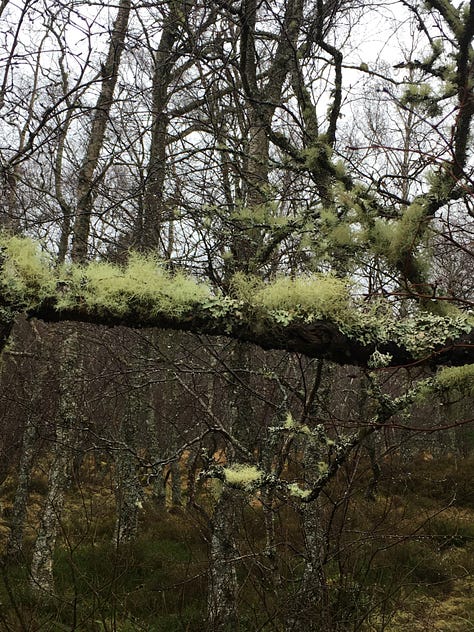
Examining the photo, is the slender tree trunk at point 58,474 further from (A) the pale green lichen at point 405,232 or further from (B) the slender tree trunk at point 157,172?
(A) the pale green lichen at point 405,232

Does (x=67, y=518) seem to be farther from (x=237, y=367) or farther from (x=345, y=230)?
(x=345, y=230)

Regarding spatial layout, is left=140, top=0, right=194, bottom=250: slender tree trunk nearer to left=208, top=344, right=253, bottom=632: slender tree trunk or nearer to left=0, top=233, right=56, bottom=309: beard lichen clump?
left=208, top=344, right=253, bottom=632: slender tree trunk

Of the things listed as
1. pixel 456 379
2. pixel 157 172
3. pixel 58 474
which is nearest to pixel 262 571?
pixel 456 379

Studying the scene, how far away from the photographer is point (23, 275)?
171cm

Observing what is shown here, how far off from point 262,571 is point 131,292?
1727 millimetres

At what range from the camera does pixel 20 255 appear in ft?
5.63

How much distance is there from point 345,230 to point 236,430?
1.73 m

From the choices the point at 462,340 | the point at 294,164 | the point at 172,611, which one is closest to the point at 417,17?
the point at 294,164

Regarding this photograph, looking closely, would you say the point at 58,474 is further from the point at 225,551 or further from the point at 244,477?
the point at 244,477

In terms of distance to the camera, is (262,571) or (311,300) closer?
(311,300)

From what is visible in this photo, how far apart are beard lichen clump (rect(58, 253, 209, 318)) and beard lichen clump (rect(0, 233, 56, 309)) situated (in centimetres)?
8

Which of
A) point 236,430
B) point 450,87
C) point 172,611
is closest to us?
point 450,87

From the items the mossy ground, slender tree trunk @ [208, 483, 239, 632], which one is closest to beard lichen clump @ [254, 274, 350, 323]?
the mossy ground

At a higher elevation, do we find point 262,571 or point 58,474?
point 262,571
